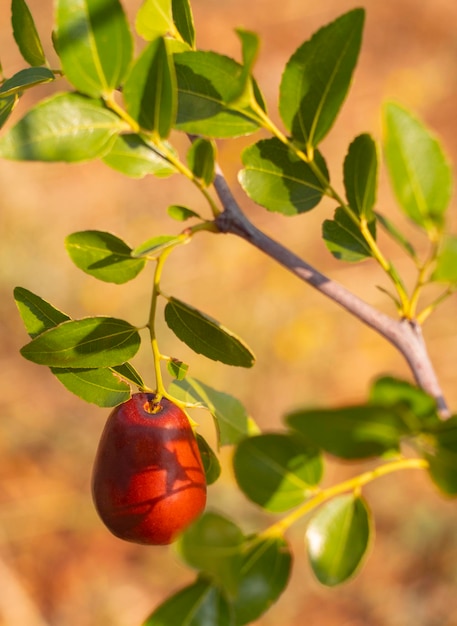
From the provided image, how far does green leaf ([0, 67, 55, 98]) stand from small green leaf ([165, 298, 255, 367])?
180 millimetres

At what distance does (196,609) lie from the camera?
541 mm

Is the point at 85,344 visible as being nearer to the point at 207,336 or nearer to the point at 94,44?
the point at 207,336

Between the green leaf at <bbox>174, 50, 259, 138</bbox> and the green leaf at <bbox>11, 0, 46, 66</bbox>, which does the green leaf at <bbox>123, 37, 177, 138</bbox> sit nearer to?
the green leaf at <bbox>174, 50, 259, 138</bbox>

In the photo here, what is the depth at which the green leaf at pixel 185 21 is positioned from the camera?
66 cm

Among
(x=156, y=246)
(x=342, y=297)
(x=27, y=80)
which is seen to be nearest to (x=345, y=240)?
(x=342, y=297)

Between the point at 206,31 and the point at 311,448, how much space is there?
4.58 metres

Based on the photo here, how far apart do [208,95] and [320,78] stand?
0.25 ft

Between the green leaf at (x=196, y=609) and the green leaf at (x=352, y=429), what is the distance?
0.15 metres

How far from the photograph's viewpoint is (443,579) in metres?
2.76

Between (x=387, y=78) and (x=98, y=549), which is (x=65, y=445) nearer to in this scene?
(x=98, y=549)

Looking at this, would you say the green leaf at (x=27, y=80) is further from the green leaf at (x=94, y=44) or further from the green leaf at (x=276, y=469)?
the green leaf at (x=276, y=469)

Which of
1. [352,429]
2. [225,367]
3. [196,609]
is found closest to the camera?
[352,429]

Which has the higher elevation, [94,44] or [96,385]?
[94,44]

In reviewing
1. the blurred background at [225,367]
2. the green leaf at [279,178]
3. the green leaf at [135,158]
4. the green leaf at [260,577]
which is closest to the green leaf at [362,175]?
the green leaf at [279,178]
